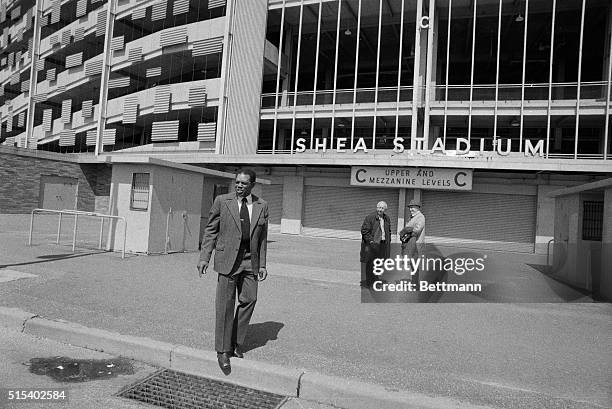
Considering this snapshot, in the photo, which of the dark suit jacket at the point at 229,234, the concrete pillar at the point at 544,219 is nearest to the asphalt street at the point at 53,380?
the dark suit jacket at the point at 229,234

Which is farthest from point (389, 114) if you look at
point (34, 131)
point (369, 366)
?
point (34, 131)

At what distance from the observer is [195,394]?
11.6 ft

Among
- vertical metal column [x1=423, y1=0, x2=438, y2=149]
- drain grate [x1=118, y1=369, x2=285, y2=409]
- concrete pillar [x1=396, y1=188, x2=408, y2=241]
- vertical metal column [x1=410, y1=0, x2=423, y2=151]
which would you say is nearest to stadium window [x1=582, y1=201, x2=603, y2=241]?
drain grate [x1=118, y1=369, x2=285, y2=409]

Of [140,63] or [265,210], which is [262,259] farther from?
[140,63]

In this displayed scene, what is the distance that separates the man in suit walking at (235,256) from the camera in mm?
3921

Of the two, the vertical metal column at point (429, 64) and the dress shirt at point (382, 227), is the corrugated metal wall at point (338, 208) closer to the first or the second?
the vertical metal column at point (429, 64)

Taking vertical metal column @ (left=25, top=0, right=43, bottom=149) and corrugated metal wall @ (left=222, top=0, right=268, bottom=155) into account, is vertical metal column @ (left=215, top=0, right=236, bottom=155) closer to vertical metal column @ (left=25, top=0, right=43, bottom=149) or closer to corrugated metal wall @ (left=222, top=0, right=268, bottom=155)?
corrugated metal wall @ (left=222, top=0, right=268, bottom=155)

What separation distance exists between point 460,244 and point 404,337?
55.1ft

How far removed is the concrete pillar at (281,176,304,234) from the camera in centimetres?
2256

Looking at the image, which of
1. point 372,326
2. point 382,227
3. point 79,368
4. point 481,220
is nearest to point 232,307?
point 79,368

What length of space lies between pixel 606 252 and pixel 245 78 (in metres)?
20.8

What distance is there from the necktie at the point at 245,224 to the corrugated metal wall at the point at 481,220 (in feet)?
58.9

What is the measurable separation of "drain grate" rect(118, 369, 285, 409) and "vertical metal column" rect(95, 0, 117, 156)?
29.4 metres

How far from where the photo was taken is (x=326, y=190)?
22391 mm
